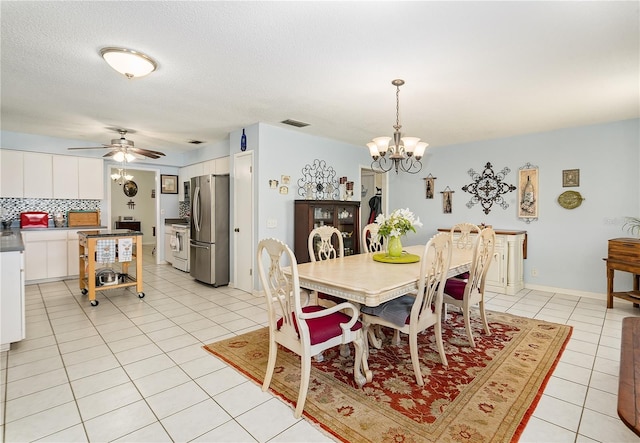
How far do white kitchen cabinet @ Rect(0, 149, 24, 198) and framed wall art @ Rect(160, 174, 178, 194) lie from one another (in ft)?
7.21

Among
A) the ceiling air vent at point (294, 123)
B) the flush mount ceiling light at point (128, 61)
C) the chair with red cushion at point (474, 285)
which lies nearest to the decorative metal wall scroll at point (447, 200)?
the chair with red cushion at point (474, 285)

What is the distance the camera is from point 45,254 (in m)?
5.03

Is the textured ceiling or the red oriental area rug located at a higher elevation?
the textured ceiling

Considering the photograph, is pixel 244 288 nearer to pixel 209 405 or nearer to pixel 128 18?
pixel 209 405

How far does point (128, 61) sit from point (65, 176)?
419 centimetres

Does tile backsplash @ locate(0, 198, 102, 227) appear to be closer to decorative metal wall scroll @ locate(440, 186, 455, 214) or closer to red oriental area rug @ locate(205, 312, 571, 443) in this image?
red oriental area rug @ locate(205, 312, 571, 443)

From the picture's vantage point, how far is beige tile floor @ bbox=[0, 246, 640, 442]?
5.70ft

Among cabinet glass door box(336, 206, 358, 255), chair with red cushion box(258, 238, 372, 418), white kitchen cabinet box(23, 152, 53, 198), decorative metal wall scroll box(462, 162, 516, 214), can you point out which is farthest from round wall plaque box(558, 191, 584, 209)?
white kitchen cabinet box(23, 152, 53, 198)

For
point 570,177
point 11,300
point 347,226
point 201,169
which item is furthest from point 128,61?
point 570,177

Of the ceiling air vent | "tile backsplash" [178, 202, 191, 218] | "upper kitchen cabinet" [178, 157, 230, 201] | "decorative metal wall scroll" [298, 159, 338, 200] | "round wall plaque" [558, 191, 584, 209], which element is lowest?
"tile backsplash" [178, 202, 191, 218]

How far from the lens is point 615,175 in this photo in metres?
4.09

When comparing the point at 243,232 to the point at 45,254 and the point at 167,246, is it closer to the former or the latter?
the point at 167,246

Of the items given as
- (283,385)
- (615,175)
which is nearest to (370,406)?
(283,385)

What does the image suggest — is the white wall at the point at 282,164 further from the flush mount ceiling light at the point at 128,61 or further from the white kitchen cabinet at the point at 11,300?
the white kitchen cabinet at the point at 11,300
